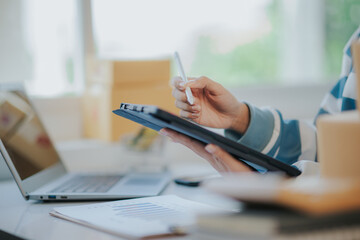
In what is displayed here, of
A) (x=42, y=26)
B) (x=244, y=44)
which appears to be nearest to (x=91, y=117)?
(x=42, y=26)

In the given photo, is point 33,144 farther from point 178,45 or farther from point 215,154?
point 178,45

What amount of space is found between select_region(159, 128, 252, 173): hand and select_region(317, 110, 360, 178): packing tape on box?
0.22 metres

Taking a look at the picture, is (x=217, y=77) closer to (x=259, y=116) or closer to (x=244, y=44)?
(x=244, y=44)

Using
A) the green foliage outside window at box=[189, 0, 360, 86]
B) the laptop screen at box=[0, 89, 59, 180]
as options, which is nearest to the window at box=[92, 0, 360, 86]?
the green foliage outside window at box=[189, 0, 360, 86]

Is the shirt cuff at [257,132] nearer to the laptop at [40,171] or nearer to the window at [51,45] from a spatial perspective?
the laptop at [40,171]

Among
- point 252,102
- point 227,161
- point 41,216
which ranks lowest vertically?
point 252,102

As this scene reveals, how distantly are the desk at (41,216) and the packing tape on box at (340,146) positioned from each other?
0.12m

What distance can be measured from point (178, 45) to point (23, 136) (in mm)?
978

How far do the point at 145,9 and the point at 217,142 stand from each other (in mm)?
1246

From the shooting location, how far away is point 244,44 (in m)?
2.23

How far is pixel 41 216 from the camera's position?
34.6 inches

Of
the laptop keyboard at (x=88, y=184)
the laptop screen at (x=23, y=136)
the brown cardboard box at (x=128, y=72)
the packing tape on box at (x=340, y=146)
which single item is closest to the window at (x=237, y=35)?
the brown cardboard box at (x=128, y=72)

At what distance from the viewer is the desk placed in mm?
744

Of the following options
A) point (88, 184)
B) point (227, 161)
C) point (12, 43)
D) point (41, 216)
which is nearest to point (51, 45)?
point (12, 43)
